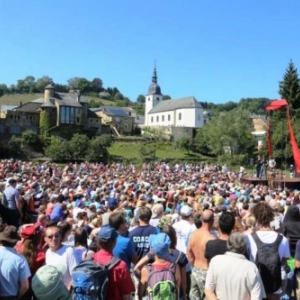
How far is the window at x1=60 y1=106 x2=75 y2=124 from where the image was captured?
75938 millimetres

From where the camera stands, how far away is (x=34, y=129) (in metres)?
73.1

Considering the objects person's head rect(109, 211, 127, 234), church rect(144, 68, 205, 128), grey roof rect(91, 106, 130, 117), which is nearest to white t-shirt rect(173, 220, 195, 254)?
person's head rect(109, 211, 127, 234)

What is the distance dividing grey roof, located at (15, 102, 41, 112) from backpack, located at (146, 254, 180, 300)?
73.0 metres

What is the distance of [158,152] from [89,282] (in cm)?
6861

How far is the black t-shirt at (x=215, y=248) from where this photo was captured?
16.3ft

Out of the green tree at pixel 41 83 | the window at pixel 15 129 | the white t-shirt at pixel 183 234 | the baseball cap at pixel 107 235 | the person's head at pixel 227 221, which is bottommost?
the white t-shirt at pixel 183 234

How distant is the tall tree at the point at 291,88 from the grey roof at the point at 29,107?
138ft

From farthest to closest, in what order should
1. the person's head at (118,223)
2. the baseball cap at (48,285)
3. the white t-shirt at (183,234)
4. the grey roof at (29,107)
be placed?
the grey roof at (29,107), the white t-shirt at (183,234), the person's head at (118,223), the baseball cap at (48,285)

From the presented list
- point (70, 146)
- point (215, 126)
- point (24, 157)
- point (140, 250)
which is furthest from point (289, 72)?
point (140, 250)

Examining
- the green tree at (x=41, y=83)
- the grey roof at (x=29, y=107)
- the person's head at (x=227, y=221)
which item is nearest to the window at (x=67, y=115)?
the grey roof at (x=29, y=107)

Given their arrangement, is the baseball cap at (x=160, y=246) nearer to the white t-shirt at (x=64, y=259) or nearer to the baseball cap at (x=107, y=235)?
the baseball cap at (x=107, y=235)

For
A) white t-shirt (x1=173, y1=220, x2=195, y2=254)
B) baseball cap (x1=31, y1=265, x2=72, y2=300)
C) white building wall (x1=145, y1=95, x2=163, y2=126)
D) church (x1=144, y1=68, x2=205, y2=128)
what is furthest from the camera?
white building wall (x1=145, y1=95, x2=163, y2=126)

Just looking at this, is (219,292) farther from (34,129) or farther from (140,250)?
(34,129)

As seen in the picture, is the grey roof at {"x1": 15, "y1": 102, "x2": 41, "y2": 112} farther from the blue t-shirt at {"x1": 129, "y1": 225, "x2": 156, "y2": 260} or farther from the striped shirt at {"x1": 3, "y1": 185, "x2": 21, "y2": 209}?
the blue t-shirt at {"x1": 129, "y1": 225, "x2": 156, "y2": 260}
